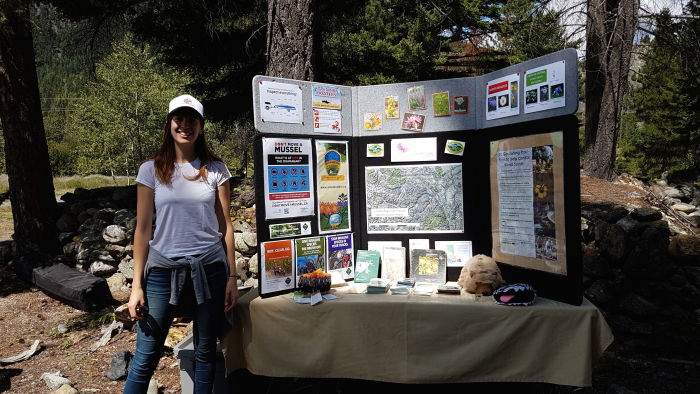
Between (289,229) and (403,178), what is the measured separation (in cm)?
82

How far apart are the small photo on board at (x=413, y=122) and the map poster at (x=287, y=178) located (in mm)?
647

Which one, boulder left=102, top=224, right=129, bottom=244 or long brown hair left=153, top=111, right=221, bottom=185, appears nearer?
long brown hair left=153, top=111, right=221, bottom=185

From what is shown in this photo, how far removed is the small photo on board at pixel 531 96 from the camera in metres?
2.33

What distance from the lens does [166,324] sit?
7.09 feet

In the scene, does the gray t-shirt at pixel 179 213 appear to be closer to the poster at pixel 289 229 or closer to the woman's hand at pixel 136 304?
the woman's hand at pixel 136 304

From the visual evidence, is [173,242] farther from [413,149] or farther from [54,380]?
[54,380]

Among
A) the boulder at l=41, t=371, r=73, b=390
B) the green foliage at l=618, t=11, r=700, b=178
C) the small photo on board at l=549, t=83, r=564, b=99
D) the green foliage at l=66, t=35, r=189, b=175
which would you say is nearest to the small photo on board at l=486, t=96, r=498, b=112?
the small photo on board at l=549, t=83, r=564, b=99

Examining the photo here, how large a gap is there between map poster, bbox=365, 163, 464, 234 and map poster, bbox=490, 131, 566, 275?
0.83 feet

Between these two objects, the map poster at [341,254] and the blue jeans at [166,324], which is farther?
the map poster at [341,254]

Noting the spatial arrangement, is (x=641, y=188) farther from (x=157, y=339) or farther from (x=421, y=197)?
(x=157, y=339)

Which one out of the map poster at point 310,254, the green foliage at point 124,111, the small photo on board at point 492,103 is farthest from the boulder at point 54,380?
the green foliage at point 124,111

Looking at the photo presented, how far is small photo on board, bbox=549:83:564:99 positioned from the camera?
2199 mm

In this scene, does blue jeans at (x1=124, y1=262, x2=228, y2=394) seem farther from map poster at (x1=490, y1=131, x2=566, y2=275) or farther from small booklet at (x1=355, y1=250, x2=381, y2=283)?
map poster at (x1=490, y1=131, x2=566, y2=275)

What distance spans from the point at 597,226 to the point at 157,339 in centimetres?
460
